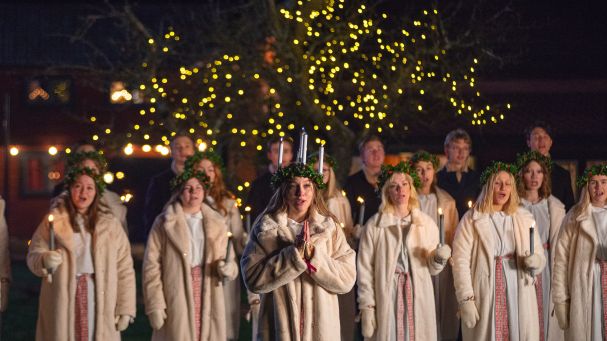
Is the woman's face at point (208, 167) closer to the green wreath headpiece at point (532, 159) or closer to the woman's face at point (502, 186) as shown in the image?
the woman's face at point (502, 186)

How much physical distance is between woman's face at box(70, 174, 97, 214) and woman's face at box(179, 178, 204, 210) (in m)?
0.85

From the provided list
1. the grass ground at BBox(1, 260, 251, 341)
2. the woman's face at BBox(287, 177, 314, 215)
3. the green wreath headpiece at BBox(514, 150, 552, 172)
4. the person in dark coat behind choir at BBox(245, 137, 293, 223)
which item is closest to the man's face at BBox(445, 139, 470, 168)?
the green wreath headpiece at BBox(514, 150, 552, 172)

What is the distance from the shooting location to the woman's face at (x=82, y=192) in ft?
32.2

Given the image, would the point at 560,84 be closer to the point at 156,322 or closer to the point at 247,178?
the point at 247,178

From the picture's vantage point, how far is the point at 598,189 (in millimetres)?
10281

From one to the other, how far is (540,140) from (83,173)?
15.5ft

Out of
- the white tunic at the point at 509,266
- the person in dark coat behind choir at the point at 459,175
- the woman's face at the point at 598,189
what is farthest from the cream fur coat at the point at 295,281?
the person in dark coat behind choir at the point at 459,175

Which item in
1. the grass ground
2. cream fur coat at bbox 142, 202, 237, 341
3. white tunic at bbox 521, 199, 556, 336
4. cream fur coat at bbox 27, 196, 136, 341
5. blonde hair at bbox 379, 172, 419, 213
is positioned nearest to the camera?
cream fur coat at bbox 27, 196, 136, 341

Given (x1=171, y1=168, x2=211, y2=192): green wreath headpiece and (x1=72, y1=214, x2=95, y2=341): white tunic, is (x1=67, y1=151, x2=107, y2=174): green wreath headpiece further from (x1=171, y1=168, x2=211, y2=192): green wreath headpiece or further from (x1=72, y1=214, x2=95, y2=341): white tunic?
(x1=72, y1=214, x2=95, y2=341): white tunic

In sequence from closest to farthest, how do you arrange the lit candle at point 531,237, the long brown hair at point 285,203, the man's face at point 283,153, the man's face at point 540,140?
the long brown hair at point 285,203 < the lit candle at point 531,237 < the man's face at point 283,153 < the man's face at point 540,140

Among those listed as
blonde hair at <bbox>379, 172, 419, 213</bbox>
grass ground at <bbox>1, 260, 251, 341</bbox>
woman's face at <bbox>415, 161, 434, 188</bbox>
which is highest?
woman's face at <bbox>415, 161, 434, 188</bbox>

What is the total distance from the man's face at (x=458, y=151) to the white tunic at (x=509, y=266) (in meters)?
2.02

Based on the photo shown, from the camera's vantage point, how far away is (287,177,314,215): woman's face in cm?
778

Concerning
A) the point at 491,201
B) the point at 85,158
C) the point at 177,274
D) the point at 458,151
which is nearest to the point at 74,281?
the point at 177,274
